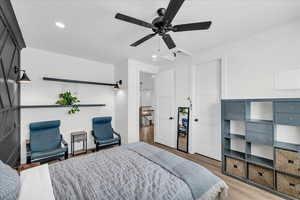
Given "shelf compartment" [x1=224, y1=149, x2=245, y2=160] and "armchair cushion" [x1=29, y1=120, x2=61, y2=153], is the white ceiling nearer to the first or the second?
"armchair cushion" [x1=29, y1=120, x2=61, y2=153]

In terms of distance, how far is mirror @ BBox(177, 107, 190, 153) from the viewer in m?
3.65

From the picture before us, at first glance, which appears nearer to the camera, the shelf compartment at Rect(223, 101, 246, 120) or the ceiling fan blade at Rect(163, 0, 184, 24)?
the ceiling fan blade at Rect(163, 0, 184, 24)

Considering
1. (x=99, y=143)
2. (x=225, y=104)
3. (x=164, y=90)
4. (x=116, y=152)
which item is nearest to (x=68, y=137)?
(x=99, y=143)

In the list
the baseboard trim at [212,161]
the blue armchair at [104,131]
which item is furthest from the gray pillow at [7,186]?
the baseboard trim at [212,161]

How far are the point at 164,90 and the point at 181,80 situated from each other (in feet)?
2.30

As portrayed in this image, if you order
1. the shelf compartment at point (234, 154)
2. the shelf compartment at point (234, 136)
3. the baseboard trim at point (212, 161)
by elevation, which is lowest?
the baseboard trim at point (212, 161)

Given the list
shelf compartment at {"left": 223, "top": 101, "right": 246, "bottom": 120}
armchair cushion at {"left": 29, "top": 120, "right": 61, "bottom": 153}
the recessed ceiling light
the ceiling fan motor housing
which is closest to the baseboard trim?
shelf compartment at {"left": 223, "top": 101, "right": 246, "bottom": 120}

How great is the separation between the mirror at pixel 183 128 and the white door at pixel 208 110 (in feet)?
0.63

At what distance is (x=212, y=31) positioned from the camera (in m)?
2.40

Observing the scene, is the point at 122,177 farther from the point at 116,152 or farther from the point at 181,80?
the point at 181,80

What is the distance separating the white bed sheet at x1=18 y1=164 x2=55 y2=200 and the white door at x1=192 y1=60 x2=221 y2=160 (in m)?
3.14

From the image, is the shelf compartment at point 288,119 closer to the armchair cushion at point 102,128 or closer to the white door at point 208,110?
the white door at point 208,110

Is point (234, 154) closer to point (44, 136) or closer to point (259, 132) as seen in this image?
point (259, 132)

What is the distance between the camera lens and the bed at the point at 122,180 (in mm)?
1209
